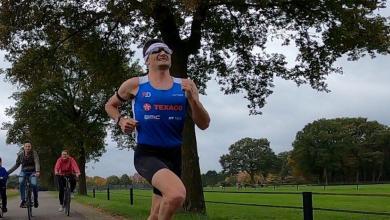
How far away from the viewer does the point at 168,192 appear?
4645mm

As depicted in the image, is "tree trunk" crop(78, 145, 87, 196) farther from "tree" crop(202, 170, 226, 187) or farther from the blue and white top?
"tree" crop(202, 170, 226, 187)

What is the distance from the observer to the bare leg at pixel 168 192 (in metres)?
4.63

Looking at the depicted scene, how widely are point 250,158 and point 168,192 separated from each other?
6568 inches

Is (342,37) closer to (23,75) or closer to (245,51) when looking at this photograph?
(245,51)

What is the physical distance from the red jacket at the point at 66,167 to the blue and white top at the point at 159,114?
35.9 feet

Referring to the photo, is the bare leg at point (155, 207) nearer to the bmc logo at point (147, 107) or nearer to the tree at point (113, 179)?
the bmc logo at point (147, 107)

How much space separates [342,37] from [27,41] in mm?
9568

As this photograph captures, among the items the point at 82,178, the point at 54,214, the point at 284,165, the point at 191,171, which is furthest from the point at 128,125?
the point at 284,165

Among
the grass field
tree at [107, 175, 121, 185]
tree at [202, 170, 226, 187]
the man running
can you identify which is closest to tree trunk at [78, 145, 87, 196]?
the grass field

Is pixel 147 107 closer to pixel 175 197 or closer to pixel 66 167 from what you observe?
pixel 175 197

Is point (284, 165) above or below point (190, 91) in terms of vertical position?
above

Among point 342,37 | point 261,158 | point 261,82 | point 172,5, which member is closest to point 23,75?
point 172,5

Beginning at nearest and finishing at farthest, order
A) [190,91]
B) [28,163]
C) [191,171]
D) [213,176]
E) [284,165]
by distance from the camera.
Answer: [190,91] < [28,163] < [191,171] < [284,165] < [213,176]

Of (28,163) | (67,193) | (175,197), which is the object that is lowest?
(67,193)
